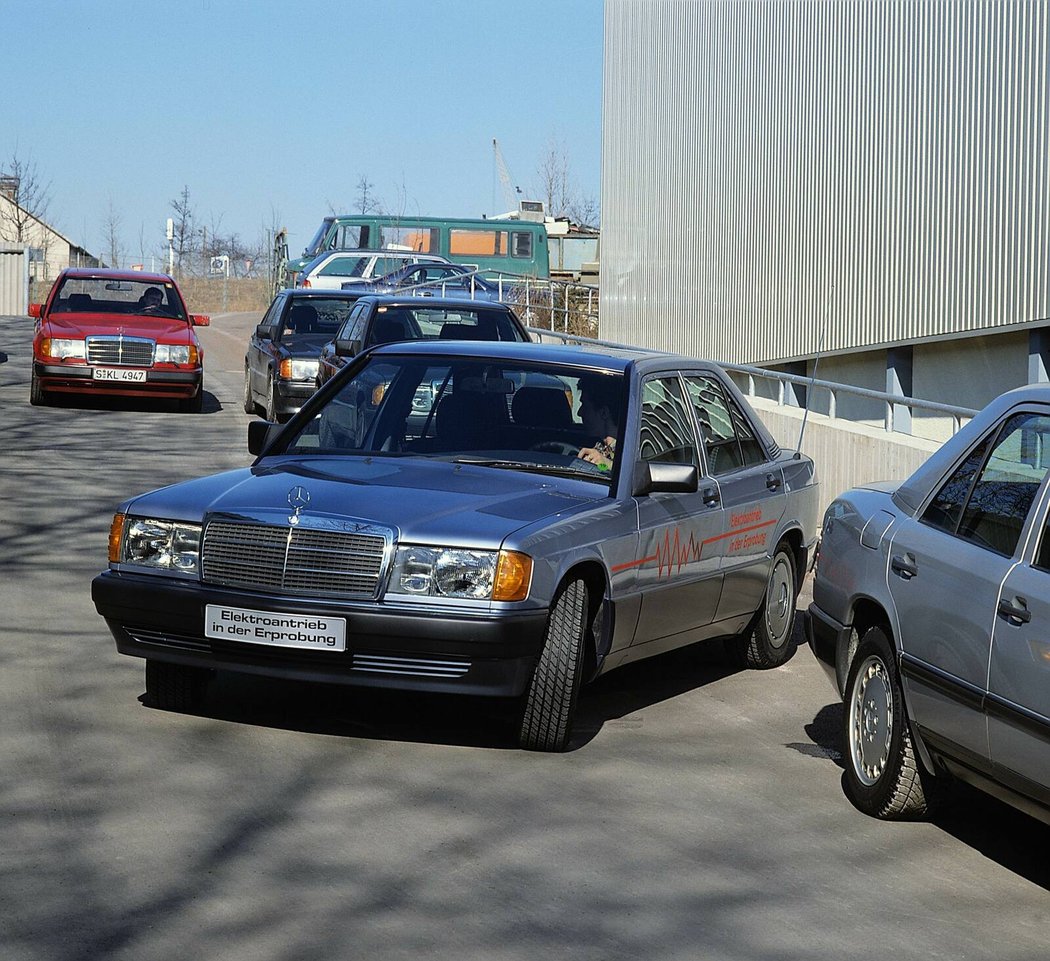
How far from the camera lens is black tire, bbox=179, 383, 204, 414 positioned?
2042 cm

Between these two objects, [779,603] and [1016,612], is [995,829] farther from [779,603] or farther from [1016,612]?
[779,603]

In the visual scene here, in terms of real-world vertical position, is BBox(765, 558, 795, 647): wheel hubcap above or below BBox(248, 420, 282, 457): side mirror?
below

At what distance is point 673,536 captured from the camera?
7180 millimetres

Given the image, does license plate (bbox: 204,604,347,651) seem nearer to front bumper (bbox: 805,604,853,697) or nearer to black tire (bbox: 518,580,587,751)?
black tire (bbox: 518,580,587,751)

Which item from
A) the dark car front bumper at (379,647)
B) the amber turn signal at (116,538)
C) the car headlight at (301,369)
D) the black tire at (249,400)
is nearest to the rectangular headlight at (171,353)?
the black tire at (249,400)

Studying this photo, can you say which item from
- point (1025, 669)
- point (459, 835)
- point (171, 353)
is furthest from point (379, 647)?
point (171, 353)

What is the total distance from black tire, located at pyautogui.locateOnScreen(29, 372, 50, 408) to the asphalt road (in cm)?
1235

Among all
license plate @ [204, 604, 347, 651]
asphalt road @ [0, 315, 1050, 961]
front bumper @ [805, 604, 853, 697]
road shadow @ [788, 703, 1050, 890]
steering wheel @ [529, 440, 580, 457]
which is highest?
steering wheel @ [529, 440, 580, 457]

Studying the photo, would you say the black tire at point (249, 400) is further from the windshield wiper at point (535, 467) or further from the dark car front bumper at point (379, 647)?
the dark car front bumper at point (379, 647)

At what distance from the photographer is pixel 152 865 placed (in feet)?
15.7

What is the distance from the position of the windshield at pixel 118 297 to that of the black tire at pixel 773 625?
13.4 metres

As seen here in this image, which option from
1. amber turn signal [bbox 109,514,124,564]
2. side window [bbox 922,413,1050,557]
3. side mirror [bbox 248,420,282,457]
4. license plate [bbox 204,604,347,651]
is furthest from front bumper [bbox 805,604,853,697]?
amber turn signal [bbox 109,514,124,564]

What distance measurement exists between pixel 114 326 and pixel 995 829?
15.8 metres

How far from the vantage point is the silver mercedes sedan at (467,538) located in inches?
236
